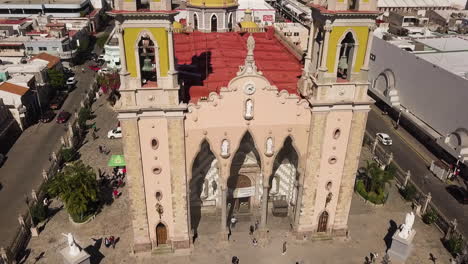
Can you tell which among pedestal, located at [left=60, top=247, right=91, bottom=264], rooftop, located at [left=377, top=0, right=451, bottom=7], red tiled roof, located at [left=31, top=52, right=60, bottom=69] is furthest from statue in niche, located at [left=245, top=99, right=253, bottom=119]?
rooftop, located at [left=377, top=0, right=451, bottom=7]

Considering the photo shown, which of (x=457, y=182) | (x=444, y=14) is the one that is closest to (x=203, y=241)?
(x=457, y=182)

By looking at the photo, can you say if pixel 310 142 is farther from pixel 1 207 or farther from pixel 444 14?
pixel 444 14

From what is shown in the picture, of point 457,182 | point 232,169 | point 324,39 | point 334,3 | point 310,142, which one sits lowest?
point 457,182

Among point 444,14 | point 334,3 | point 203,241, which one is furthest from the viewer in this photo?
point 444,14

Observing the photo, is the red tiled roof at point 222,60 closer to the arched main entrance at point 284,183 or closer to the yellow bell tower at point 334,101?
the yellow bell tower at point 334,101

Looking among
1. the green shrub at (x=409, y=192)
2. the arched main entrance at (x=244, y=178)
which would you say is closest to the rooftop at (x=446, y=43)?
the green shrub at (x=409, y=192)

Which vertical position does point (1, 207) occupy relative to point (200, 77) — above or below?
below
